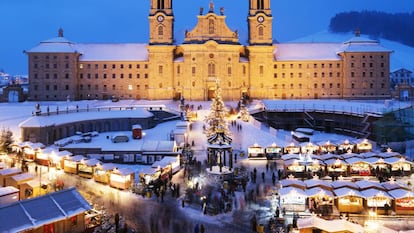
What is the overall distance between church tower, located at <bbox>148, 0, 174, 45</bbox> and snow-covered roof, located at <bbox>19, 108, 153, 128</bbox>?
2126 cm

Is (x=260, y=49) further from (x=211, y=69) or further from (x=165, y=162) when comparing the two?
(x=165, y=162)

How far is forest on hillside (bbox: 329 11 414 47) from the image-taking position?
181 metres

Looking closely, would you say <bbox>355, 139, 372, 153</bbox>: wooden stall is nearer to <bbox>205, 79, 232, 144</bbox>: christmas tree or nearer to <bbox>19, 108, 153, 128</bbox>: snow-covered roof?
<bbox>205, 79, 232, 144</bbox>: christmas tree

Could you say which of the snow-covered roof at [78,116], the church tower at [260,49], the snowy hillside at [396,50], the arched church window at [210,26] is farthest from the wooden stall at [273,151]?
the snowy hillside at [396,50]

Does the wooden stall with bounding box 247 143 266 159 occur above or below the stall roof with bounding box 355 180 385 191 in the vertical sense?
above

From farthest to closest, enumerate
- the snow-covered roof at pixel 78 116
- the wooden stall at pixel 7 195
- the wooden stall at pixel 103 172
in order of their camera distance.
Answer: the snow-covered roof at pixel 78 116
the wooden stall at pixel 103 172
the wooden stall at pixel 7 195

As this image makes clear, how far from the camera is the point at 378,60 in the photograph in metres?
73.9

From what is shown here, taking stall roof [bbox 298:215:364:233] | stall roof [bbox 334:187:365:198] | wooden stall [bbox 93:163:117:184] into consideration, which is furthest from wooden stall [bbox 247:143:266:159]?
stall roof [bbox 298:215:364:233]

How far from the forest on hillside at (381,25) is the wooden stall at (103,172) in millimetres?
164476

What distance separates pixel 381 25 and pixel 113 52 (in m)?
146

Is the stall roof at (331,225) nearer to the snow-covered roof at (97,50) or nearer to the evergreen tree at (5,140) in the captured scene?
the evergreen tree at (5,140)

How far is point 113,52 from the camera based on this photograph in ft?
253

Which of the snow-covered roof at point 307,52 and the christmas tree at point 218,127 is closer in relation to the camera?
the christmas tree at point 218,127

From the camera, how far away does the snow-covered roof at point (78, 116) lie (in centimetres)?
4344
